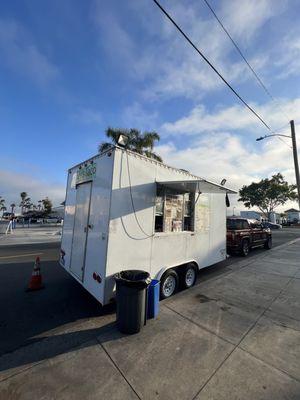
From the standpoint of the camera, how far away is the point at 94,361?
118 inches

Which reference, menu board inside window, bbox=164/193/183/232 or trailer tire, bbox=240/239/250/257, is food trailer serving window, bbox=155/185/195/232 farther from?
trailer tire, bbox=240/239/250/257

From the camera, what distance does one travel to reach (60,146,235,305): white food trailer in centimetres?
420

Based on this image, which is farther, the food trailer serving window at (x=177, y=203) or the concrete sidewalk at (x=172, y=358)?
the food trailer serving window at (x=177, y=203)

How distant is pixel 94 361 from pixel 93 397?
59 cm

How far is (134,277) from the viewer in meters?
4.15

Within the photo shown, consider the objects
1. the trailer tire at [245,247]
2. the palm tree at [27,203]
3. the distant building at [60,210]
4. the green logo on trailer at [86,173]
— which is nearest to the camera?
the green logo on trailer at [86,173]

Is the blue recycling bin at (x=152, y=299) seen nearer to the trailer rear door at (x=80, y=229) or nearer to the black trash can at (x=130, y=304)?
the black trash can at (x=130, y=304)

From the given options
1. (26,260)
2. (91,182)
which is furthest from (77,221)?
(26,260)

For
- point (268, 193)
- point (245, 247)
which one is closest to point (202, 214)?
point (245, 247)

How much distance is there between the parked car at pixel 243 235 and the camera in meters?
10.8

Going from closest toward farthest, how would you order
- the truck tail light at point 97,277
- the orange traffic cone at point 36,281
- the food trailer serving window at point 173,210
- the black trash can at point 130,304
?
the black trash can at point 130,304 < the truck tail light at point 97,277 < the food trailer serving window at point 173,210 < the orange traffic cone at point 36,281

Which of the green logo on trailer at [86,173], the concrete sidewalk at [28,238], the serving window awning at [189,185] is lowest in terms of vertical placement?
the concrete sidewalk at [28,238]

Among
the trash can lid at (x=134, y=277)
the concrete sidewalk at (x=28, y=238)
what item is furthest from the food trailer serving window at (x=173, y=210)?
the concrete sidewalk at (x=28, y=238)

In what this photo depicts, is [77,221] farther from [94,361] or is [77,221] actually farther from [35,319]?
[94,361]
